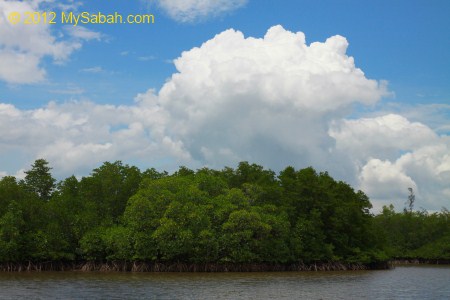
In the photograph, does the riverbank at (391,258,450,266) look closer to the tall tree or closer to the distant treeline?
the distant treeline

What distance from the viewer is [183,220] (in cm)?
6347

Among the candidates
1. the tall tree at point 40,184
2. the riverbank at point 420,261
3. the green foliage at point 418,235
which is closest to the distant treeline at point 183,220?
the tall tree at point 40,184

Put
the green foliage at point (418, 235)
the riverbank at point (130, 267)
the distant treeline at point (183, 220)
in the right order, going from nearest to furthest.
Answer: the distant treeline at point (183, 220) → the riverbank at point (130, 267) → the green foliage at point (418, 235)

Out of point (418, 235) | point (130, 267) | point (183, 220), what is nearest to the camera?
point (183, 220)

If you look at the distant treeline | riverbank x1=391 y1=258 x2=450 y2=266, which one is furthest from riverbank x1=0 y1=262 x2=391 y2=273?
riverbank x1=391 y1=258 x2=450 y2=266

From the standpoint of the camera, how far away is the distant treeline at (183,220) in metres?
63.7

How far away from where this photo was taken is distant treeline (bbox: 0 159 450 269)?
2507 inches

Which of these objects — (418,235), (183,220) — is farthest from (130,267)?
(418,235)

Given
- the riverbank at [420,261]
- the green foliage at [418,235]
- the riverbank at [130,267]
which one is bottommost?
the riverbank at [130,267]

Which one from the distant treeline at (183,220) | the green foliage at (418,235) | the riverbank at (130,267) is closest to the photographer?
the distant treeline at (183,220)

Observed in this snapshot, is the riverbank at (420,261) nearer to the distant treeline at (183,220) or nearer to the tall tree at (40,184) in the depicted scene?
the distant treeline at (183,220)

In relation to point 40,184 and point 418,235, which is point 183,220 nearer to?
point 40,184

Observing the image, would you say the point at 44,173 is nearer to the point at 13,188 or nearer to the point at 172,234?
the point at 13,188

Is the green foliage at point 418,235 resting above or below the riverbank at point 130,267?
above
